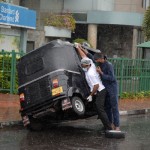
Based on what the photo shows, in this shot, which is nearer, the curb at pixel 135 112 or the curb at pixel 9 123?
the curb at pixel 9 123

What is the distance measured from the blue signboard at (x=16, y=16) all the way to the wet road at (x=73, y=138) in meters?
9.06

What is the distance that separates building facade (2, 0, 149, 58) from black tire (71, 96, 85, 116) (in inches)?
775

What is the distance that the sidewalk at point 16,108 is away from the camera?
41.1ft

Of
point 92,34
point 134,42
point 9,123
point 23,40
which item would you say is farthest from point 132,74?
point 134,42

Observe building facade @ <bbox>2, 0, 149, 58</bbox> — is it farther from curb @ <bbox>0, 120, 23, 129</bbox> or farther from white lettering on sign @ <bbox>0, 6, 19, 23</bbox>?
curb @ <bbox>0, 120, 23, 129</bbox>

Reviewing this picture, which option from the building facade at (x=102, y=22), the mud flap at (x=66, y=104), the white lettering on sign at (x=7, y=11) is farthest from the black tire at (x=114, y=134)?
the building facade at (x=102, y=22)

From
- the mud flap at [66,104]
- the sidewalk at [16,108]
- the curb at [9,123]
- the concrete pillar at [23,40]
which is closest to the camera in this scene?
the mud flap at [66,104]

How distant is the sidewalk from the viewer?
12523 mm

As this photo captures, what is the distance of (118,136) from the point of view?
1087 cm

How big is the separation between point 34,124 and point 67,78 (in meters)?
1.45

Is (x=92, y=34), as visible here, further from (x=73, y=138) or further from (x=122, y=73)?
(x=73, y=138)

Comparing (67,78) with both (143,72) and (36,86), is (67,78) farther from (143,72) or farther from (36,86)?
(143,72)

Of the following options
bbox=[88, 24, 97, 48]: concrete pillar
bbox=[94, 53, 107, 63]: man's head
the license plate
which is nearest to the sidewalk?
the license plate

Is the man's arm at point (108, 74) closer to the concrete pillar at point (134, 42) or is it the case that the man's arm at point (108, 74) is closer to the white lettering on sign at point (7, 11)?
the white lettering on sign at point (7, 11)
